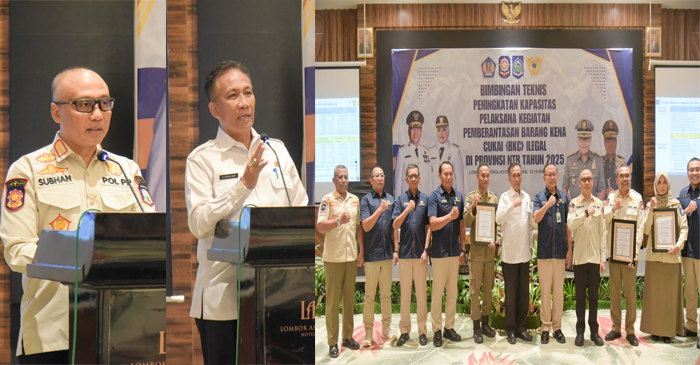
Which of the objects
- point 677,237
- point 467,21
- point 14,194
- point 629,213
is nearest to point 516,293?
point 629,213

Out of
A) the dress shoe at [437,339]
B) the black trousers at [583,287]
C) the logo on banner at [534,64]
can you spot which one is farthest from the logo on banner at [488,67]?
the dress shoe at [437,339]

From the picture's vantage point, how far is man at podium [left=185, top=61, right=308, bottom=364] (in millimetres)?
1939

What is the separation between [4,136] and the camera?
1.96m

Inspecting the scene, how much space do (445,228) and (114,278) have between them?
3.46 metres

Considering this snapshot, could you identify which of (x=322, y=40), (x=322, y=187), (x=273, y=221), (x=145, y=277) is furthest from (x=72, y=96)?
(x=322, y=40)

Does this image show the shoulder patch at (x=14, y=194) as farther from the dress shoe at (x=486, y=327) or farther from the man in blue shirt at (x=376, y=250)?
the dress shoe at (x=486, y=327)

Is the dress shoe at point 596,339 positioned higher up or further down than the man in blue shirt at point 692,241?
further down

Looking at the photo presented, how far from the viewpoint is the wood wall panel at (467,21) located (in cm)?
675

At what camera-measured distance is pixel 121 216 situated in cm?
194

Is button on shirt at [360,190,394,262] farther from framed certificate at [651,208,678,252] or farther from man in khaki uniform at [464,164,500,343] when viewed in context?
framed certificate at [651,208,678,252]

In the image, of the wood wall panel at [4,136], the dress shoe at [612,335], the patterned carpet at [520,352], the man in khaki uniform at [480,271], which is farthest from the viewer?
the man in khaki uniform at [480,271]

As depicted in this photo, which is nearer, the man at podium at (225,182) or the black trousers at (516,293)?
the man at podium at (225,182)

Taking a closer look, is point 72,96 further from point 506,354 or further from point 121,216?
point 506,354

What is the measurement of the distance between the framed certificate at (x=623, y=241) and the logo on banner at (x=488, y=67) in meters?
2.54
